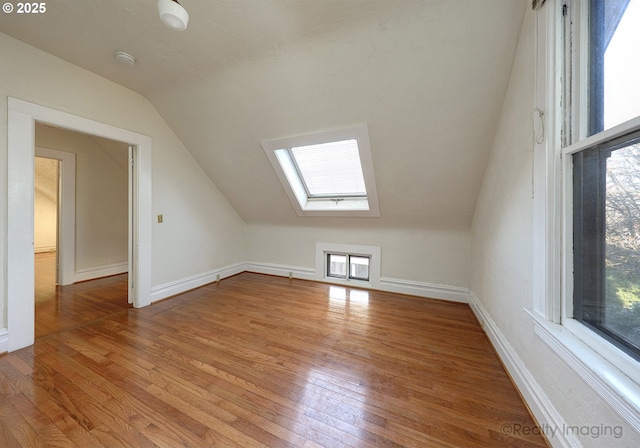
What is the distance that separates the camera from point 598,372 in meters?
0.79

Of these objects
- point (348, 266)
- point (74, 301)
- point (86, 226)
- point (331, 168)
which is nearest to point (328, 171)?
point (331, 168)

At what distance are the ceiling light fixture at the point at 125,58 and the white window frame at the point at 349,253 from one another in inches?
115

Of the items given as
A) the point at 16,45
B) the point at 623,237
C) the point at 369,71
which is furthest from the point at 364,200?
the point at 16,45

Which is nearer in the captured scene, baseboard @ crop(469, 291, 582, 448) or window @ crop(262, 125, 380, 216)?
baseboard @ crop(469, 291, 582, 448)

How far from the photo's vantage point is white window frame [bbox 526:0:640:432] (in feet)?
3.34

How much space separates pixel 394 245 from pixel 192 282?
2942 mm

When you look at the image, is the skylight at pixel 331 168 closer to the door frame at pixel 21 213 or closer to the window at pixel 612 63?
the window at pixel 612 63

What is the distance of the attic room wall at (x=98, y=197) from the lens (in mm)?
3406

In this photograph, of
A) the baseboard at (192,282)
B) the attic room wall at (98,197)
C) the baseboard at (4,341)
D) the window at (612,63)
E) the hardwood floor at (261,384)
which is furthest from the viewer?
the attic room wall at (98,197)

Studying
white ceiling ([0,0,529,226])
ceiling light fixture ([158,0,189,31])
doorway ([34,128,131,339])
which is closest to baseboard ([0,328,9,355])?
doorway ([34,128,131,339])

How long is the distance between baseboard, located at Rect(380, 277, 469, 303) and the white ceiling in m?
0.93

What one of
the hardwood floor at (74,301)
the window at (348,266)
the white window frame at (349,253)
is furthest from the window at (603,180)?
the hardwood floor at (74,301)

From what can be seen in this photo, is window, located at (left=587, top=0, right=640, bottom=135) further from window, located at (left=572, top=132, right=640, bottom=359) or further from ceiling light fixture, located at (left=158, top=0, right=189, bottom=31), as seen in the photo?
ceiling light fixture, located at (left=158, top=0, right=189, bottom=31)

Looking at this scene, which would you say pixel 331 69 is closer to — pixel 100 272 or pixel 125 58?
pixel 125 58
